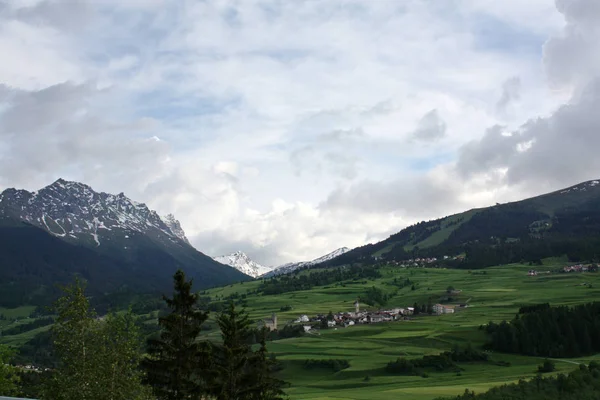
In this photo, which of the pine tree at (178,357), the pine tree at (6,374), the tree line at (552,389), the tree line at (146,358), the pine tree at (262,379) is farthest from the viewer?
the tree line at (552,389)

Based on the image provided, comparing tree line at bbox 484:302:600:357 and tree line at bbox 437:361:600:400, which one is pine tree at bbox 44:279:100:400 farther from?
tree line at bbox 484:302:600:357

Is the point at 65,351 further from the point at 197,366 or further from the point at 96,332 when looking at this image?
the point at 197,366

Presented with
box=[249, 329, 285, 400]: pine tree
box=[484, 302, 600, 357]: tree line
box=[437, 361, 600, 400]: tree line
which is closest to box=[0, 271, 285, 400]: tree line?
box=[249, 329, 285, 400]: pine tree

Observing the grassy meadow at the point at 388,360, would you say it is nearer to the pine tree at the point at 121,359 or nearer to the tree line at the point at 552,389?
the tree line at the point at 552,389

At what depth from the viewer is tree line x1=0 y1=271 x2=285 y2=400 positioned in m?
39.8

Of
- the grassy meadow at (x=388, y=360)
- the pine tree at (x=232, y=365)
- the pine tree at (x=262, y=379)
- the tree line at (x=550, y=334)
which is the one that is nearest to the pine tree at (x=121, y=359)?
the pine tree at (x=232, y=365)

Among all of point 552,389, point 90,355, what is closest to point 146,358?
point 90,355

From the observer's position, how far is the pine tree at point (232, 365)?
47.6m

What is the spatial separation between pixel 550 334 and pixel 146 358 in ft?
470

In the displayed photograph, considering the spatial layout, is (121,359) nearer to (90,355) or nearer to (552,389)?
(90,355)

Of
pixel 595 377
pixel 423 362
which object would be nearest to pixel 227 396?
pixel 595 377

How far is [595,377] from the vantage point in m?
99.1

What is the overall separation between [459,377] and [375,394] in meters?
30.7

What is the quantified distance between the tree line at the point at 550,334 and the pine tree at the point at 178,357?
425 feet
